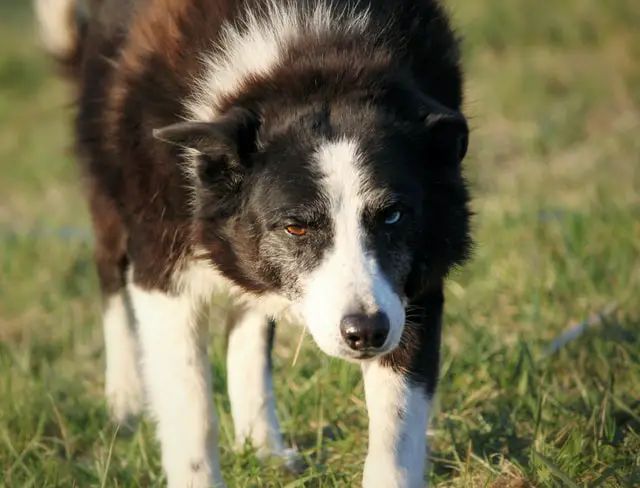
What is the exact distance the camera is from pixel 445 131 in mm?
3145

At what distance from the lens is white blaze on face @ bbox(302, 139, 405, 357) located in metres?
2.93

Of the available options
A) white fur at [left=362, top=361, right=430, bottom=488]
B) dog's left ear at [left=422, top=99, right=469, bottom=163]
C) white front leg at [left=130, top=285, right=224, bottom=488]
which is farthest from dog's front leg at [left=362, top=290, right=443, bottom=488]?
white front leg at [left=130, top=285, right=224, bottom=488]

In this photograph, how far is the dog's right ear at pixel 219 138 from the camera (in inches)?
120

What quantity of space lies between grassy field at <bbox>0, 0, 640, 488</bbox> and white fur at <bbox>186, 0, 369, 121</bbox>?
83 cm

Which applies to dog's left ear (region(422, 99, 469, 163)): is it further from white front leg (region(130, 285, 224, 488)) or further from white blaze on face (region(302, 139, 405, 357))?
white front leg (region(130, 285, 224, 488))

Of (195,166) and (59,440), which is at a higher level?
(195,166)

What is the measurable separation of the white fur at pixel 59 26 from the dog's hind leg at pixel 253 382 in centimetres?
156

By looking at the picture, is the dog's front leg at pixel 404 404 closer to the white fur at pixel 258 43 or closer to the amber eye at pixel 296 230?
the amber eye at pixel 296 230

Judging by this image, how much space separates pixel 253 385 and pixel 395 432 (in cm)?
96

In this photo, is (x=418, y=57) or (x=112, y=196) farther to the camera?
(x=112, y=196)

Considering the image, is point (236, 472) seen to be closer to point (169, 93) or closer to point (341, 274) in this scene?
point (341, 274)

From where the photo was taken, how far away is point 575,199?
6.30 m

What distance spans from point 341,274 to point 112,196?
1190 mm

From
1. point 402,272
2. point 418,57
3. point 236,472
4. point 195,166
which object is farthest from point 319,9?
point 236,472
